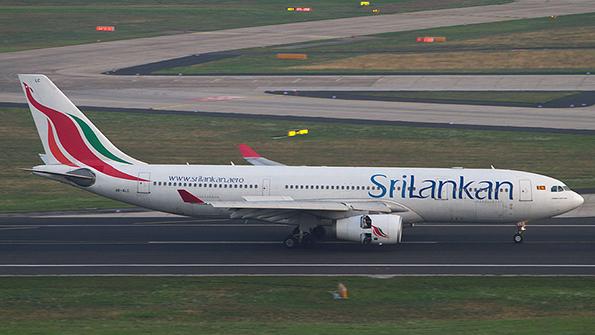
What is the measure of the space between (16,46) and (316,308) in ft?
345

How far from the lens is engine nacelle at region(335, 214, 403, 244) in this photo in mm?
52875

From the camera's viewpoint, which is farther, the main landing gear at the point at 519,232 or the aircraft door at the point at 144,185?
the aircraft door at the point at 144,185

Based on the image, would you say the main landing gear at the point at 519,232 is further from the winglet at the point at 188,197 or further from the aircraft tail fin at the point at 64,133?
the aircraft tail fin at the point at 64,133

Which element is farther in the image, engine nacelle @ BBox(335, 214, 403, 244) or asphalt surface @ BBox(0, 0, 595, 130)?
asphalt surface @ BBox(0, 0, 595, 130)

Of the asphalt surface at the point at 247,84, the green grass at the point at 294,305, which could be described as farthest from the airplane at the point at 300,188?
the asphalt surface at the point at 247,84

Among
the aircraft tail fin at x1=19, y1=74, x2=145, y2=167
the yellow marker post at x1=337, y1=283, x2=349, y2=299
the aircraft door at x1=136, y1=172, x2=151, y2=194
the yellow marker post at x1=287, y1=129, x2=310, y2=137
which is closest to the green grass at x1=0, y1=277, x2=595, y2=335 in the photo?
the yellow marker post at x1=337, y1=283, x2=349, y2=299

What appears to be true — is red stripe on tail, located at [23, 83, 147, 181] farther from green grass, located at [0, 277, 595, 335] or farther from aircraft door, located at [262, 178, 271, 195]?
green grass, located at [0, 277, 595, 335]

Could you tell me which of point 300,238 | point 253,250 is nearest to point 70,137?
point 253,250

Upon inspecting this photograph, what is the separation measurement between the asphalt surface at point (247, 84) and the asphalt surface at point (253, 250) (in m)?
35.2

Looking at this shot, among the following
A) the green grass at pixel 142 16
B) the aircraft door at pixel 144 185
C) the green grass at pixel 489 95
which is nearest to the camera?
the aircraft door at pixel 144 185

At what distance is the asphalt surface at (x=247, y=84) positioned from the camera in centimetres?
9688

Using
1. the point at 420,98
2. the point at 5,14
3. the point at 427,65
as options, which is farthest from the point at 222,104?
the point at 5,14

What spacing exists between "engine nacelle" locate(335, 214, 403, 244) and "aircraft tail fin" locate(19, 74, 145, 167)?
41.0ft

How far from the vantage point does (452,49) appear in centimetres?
13138
